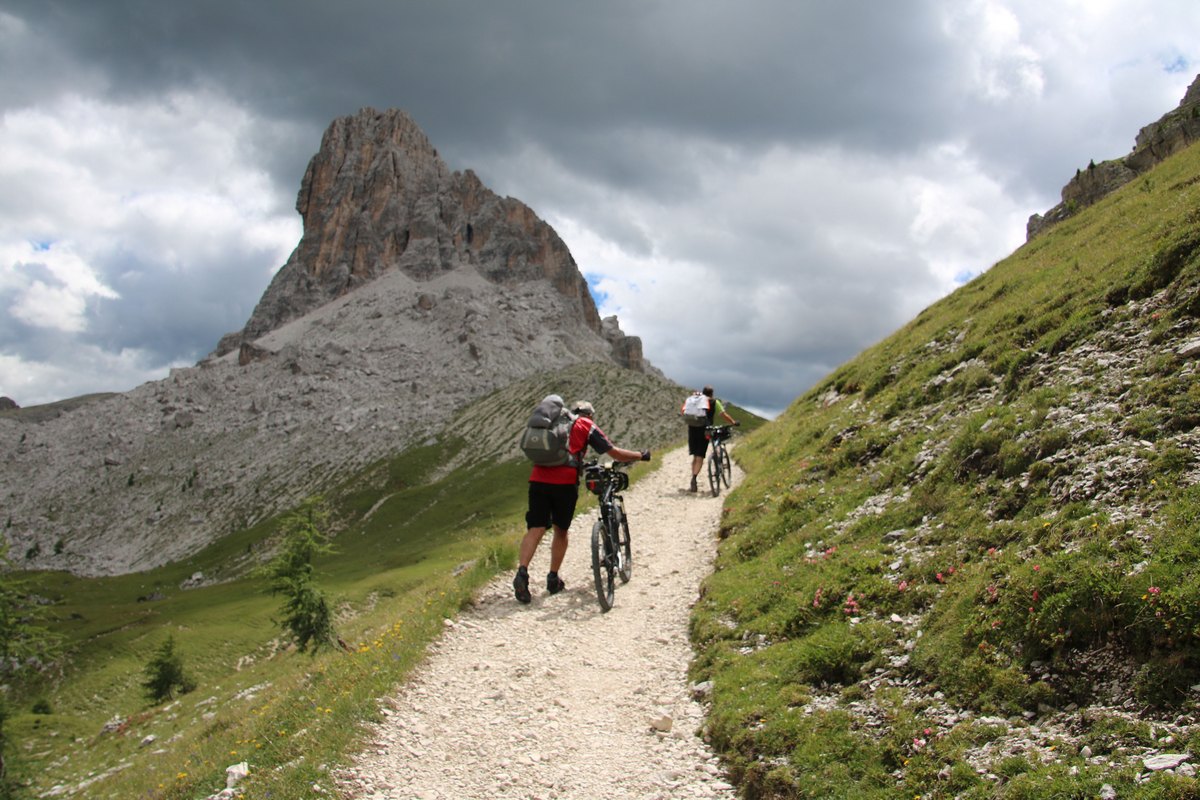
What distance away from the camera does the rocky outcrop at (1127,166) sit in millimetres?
37875

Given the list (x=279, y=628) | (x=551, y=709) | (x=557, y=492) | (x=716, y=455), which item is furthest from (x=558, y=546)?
(x=279, y=628)

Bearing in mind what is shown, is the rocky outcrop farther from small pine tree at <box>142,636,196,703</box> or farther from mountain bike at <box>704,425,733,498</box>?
small pine tree at <box>142,636,196,703</box>

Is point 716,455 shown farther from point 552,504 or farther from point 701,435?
point 552,504

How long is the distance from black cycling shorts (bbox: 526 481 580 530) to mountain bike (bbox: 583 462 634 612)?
608 mm

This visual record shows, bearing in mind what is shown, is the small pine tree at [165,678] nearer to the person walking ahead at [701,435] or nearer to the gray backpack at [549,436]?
the person walking ahead at [701,435]

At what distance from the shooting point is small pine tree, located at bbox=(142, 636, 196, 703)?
64.8 m

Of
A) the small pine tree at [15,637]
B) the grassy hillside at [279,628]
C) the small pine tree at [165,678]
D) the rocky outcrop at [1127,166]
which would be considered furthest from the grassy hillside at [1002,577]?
the small pine tree at [165,678]

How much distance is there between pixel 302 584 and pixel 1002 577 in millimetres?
50077

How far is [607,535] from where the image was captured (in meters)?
14.5

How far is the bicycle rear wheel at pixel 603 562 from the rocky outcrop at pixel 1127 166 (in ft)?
107

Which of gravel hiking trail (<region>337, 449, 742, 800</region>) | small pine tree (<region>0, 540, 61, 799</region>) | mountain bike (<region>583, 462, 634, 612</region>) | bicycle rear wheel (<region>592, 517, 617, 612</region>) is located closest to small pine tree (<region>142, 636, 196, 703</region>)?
small pine tree (<region>0, 540, 61, 799</region>)

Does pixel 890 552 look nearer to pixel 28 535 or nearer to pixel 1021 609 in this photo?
pixel 1021 609

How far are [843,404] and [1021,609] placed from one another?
1678 centimetres

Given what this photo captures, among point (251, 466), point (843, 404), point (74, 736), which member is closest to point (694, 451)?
point (843, 404)
